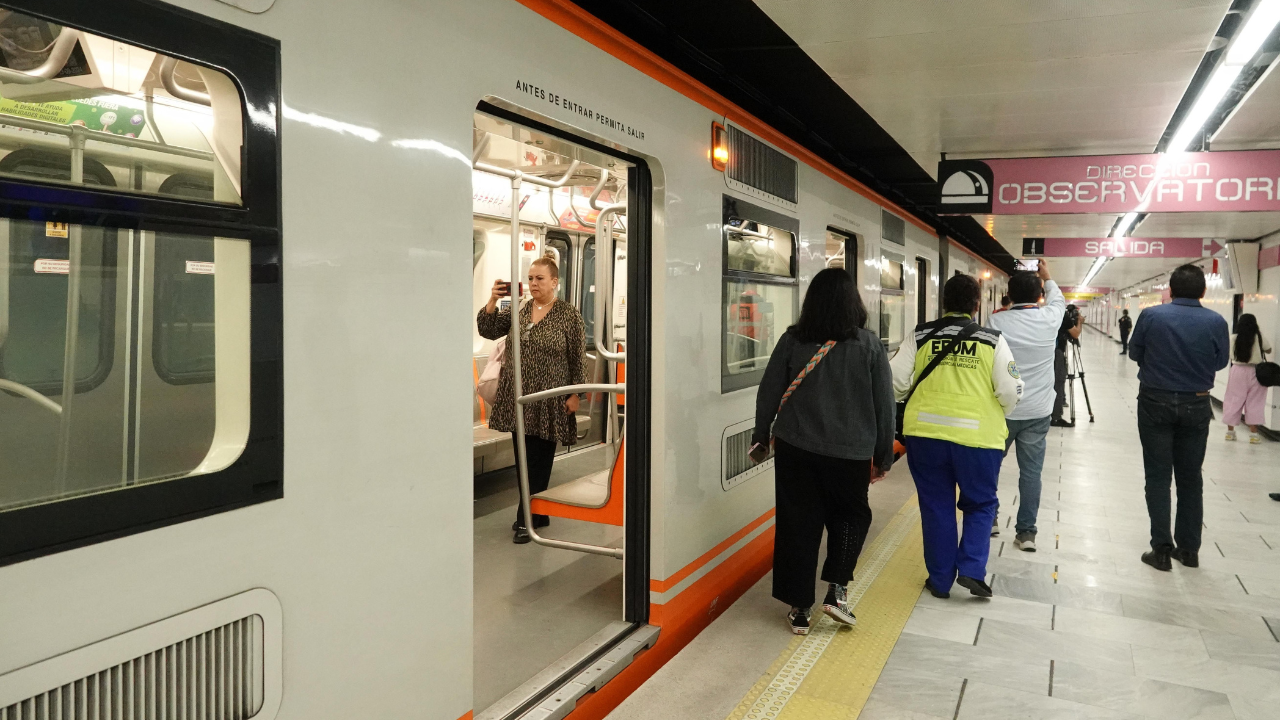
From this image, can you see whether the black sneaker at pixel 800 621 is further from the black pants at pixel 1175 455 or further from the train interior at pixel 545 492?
the black pants at pixel 1175 455

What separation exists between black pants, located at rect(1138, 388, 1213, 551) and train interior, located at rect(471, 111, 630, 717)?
279 centimetres

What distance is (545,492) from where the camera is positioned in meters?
3.84

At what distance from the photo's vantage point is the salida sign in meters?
5.54

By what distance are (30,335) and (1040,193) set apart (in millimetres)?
6105

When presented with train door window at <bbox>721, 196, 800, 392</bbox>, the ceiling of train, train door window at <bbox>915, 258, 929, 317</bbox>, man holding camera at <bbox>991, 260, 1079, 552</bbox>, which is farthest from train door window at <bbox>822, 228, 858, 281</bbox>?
train door window at <bbox>915, 258, 929, 317</bbox>

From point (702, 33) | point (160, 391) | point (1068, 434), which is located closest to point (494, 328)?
point (702, 33)

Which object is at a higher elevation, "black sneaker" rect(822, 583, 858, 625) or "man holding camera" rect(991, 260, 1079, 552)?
"man holding camera" rect(991, 260, 1079, 552)

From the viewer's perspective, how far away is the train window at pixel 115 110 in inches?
50.3

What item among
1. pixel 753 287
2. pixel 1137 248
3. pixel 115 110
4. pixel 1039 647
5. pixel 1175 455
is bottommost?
pixel 1039 647

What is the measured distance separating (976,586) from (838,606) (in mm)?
841

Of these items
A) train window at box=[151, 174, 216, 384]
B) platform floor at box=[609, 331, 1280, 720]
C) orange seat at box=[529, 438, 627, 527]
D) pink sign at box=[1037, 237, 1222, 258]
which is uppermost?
pink sign at box=[1037, 237, 1222, 258]

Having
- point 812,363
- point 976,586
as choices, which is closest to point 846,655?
point 976,586

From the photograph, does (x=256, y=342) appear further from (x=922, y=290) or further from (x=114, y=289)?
(x=922, y=290)

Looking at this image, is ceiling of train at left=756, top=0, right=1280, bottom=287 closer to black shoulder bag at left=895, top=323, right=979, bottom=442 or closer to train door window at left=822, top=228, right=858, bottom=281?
train door window at left=822, top=228, right=858, bottom=281
